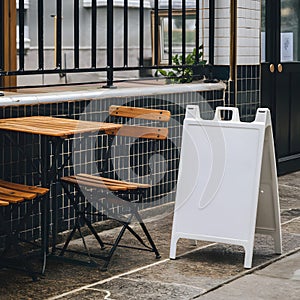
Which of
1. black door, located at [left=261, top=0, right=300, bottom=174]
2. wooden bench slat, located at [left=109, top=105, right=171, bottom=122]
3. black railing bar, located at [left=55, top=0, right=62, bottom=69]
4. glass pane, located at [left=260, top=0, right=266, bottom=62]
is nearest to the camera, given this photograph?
wooden bench slat, located at [left=109, top=105, right=171, bottom=122]

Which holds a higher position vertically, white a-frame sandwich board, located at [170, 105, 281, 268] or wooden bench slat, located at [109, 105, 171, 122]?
wooden bench slat, located at [109, 105, 171, 122]

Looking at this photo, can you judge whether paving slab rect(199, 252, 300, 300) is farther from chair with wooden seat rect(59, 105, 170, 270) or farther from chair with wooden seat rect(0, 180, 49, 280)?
chair with wooden seat rect(0, 180, 49, 280)

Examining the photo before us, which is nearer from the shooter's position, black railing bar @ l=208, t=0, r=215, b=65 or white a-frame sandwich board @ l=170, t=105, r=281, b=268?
white a-frame sandwich board @ l=170, t=105, r=281, b=268

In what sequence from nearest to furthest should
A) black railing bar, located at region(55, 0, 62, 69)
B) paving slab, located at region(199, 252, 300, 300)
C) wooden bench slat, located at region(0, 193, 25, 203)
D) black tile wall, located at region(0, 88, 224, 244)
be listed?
1. wooden bench slat, located at region(0, 193, 25, 203)
2. paving slab, located at region(199, 252, 300, 300)
3. black tile wall, located at region(0, 88, 224, 244)
4. black railing bar, located at region(55, 0, 62, 69)

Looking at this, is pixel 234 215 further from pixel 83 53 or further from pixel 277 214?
pixel 83 53

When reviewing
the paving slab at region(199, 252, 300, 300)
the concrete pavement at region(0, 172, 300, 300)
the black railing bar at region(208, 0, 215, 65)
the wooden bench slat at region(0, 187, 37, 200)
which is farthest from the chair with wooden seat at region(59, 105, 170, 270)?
the black railing bar at region(208, 0, 215, 65)

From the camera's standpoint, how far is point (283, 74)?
9.55 metres

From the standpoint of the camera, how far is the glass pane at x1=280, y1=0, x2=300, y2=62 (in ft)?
31.4

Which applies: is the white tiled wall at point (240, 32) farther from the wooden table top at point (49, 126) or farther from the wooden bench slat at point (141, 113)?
the wooden table top at point (49, 126)

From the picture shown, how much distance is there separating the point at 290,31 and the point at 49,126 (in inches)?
199

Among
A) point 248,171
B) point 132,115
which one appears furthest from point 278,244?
point 132,115

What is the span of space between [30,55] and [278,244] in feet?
Result: 27.1

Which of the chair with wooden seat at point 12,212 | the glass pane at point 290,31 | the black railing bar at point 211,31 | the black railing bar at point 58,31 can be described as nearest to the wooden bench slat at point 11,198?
the chair with wooden seat at point 12,212

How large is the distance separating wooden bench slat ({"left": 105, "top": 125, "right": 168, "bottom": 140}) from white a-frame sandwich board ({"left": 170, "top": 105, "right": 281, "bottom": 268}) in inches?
6.5
